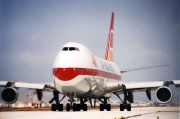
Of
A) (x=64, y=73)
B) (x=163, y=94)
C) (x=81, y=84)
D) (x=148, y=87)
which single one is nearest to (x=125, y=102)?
(x=148, y=87)

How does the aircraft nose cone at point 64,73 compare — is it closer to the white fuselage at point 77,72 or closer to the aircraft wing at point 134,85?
the white fuselage at point 77,72

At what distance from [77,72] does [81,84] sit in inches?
23.3

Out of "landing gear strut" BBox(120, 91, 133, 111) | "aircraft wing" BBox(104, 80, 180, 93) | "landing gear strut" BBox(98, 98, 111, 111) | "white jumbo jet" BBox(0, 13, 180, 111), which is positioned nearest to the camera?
"white jumbo jet" BBox(0, 13, 180, 111)

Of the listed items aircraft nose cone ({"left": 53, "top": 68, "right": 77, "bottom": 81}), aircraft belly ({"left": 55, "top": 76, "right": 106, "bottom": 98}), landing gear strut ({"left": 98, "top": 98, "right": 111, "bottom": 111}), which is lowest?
landing gear strut ({"left": 98, "top": 98, "right": 111, "bottom": 111})

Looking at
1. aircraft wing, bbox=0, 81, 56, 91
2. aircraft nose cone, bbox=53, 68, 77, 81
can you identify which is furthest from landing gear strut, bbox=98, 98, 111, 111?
aircraft nose cone, bbox=53, 68, 77, 81

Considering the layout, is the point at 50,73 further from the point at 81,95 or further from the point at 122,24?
the point at 122,24

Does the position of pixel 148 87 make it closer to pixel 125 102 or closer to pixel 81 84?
pixel 125 102

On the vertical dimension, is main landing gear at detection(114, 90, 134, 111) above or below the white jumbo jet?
below

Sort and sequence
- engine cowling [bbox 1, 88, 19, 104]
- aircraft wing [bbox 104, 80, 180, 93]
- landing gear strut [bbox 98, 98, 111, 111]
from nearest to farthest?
aircraft wing [bbox 104, 80, 180, 93], engine cowling [bbox 1, 88, 19, 104], landing gear strut [bbox 98, 98, 111, 111]

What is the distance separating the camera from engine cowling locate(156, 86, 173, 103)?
1691 centimetres

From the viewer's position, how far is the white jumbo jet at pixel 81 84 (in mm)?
15477

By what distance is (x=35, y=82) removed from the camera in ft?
61.3

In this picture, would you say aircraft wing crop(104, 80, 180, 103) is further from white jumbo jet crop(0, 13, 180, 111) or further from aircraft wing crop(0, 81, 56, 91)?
aircraft wing crop(0, 81, 56, 91)

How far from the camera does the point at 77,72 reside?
51.7ft
